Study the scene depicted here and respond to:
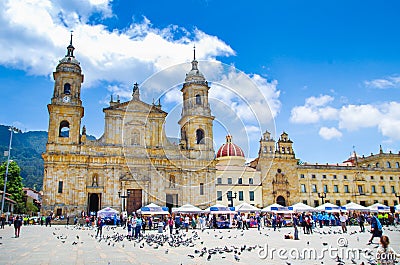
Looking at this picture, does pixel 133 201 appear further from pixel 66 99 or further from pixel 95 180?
pixel 66 99

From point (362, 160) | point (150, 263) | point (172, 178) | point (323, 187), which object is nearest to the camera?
point (150, 263)

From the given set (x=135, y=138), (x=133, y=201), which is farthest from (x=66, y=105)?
(x=133, y=201)

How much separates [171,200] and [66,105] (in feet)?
58.0

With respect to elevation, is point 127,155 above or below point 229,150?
below

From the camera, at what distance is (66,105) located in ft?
148

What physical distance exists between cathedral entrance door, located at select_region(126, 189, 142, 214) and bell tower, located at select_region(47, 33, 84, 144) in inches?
366

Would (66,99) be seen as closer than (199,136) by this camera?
Yes

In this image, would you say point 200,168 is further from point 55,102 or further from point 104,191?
point 55,102

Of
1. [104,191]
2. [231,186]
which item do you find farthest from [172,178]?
[231,186]

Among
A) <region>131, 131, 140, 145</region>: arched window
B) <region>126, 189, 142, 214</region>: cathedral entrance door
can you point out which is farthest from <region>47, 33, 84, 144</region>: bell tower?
<region>126, 189, 142, 214</region>: cathedral entrance door

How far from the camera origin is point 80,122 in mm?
45875

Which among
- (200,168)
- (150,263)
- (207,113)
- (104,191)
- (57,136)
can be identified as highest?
(207,113)

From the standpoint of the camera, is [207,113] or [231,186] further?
[231,186]

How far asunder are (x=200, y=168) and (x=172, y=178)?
3.92 meters
